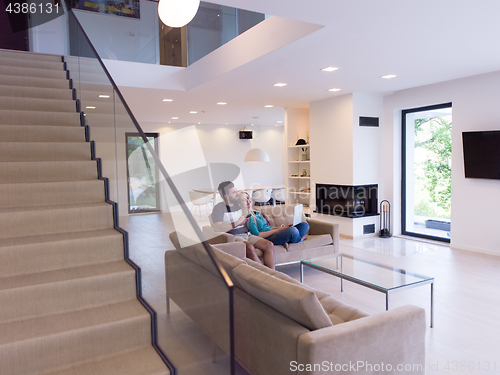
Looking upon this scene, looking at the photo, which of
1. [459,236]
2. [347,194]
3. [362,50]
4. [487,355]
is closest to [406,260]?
[459,236]

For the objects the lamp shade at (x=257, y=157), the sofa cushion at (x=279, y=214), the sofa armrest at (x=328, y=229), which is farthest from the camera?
the lamp shade at (x=257, y=157)

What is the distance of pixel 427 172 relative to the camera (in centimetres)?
679

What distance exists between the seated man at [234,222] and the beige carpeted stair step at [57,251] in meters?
1.86

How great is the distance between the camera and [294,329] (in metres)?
1.96

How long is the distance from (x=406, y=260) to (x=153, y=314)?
4232 mm

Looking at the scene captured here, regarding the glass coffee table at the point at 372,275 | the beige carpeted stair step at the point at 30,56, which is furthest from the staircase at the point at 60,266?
the glass coffee table at the point at 372,275

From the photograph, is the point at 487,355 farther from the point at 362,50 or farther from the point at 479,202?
the point at 479,202

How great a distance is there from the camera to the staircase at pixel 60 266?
6.55 ft

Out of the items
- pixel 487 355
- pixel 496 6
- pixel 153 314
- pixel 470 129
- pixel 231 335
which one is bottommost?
pixel 487 355

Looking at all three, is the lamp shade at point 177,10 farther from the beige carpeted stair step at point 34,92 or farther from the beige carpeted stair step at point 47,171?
the beige carpeted stair step at point 34,92

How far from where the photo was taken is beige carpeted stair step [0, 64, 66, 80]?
4453 millimetres

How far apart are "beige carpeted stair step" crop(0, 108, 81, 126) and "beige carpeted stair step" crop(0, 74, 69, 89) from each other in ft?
2.68

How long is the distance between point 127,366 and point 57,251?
3.08ft

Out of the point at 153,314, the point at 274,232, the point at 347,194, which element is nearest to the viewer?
the point at 153,314
